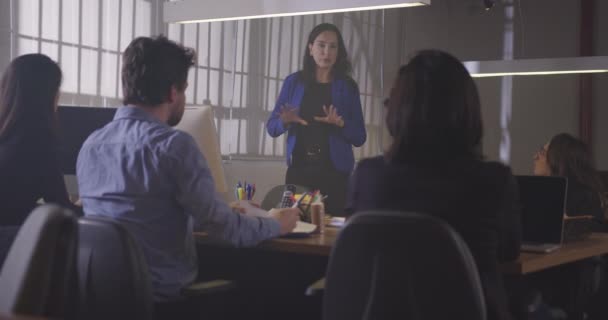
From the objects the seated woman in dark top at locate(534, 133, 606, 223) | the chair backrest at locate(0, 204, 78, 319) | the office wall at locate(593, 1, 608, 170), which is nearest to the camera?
the chair backrest at locate(0, 204, 78, 319)

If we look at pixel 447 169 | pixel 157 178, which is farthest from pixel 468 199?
pixel 157 178

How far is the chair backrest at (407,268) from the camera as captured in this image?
72.4 inches

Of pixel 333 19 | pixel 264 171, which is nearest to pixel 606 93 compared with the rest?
pixel 333 19

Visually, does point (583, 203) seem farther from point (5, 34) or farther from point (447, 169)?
point (5, 34)

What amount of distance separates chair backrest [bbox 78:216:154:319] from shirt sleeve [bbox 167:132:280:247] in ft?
Answer: 0.94

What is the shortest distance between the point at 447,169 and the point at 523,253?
1.93ft

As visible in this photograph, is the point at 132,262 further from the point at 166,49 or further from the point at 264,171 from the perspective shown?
the point at 264,171

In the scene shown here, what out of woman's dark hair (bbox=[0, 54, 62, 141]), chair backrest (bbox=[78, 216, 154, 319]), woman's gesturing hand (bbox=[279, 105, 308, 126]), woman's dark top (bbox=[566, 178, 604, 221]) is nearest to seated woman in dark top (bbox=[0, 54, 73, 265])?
woman's dark hair (bbox=[0, 54, 62, 141])

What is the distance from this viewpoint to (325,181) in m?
4.75

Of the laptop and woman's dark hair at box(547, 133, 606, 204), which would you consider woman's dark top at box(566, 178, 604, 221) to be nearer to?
woman's dark hair at box(547, 133, 606, 204)

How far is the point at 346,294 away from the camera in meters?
1.97

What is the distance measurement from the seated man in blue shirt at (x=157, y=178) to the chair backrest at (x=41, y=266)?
1045mm

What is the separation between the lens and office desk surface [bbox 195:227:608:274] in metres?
2.23

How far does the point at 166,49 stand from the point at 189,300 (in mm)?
725
